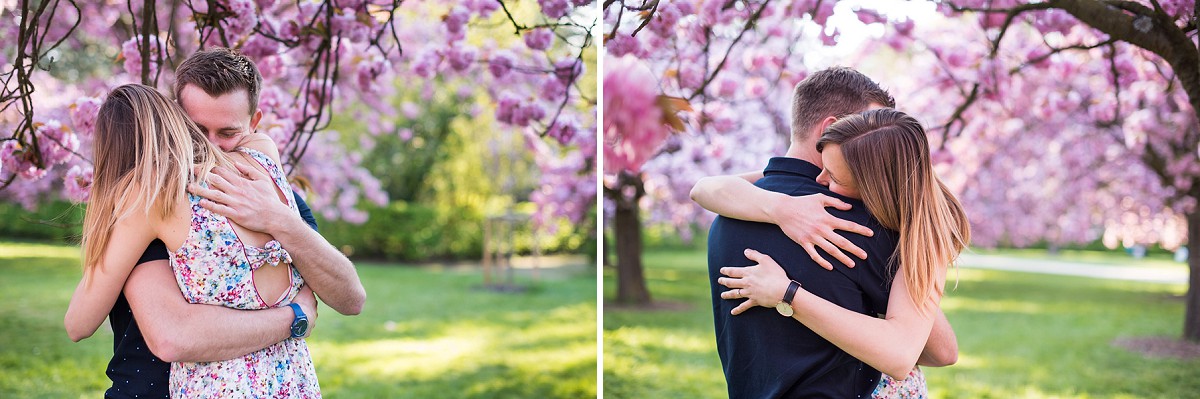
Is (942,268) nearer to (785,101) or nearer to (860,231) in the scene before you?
(860,231)

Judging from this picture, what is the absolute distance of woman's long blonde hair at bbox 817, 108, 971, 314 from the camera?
51.2 inches

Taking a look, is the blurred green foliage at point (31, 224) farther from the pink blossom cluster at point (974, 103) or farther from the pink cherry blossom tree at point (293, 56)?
the pink blossom cluster at point (974, 103)

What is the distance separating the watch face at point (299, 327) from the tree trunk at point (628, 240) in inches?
208

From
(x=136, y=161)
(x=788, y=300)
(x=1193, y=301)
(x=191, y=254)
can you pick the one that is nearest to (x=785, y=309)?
(x=788, y=300)

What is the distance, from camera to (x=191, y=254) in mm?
1357

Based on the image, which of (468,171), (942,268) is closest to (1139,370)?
(942,268)

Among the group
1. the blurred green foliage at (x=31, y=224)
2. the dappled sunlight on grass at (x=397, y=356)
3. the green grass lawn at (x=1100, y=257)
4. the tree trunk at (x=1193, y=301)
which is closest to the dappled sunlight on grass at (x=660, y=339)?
the dappled sunlight on grass at (x=397, y=356)

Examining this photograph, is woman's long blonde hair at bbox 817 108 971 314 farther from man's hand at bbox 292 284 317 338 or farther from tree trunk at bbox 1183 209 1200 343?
tree trunk at bbox 1183 209 1200 343

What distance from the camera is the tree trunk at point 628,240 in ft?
22.6

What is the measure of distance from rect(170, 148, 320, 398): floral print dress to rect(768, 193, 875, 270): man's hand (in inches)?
33.1

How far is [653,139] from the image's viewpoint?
1.71m

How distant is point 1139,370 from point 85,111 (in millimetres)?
6188

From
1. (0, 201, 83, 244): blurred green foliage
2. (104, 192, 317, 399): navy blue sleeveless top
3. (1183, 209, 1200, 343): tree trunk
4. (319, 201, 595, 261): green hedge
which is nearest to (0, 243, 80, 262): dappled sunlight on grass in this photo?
(0, 201, 83, 244): blurred green foliage

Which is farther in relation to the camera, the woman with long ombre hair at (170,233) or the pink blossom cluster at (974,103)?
the pink blossom cluster at (974,103)
